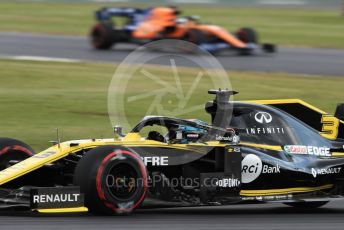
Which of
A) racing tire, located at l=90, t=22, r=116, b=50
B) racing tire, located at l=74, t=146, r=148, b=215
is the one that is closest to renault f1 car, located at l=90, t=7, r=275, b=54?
racing tire, located at l=90, t=22, r=116, b=50

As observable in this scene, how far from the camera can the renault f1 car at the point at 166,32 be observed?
29672 millimetres

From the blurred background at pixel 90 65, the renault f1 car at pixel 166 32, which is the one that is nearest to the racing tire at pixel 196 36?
the renault f1 car at pixel 166 32

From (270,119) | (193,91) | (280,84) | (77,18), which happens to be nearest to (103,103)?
(193,91)

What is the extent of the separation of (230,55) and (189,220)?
21.2 m

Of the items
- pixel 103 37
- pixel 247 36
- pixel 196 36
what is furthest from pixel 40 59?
pixel 247 36

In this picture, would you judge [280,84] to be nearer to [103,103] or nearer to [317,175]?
[103,103]

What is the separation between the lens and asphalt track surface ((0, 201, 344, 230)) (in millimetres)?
8680

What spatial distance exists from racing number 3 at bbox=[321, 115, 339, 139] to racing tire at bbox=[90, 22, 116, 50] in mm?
20205

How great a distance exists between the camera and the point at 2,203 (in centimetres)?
912

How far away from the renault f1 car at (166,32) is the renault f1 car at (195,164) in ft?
62.2

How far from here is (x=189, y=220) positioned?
9.23 meters

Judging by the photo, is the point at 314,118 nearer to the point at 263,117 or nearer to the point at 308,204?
the point at 263,117

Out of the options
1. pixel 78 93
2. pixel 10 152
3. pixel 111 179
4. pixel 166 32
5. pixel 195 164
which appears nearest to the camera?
pixel 111 179

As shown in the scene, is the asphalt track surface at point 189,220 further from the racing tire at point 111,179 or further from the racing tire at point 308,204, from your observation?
the racing tire at point 308,204
